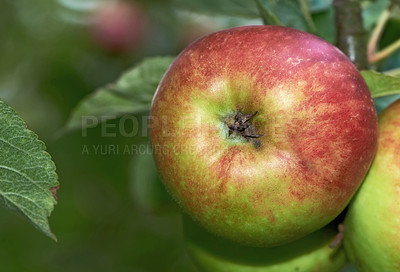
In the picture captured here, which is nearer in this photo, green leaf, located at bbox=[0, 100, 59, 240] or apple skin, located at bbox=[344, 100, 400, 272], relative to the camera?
green leaf, located at bbox=[0, 100, 59, 240]

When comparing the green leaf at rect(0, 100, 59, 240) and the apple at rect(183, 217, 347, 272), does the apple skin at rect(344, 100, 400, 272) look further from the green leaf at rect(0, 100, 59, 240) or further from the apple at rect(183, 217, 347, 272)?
the green leaf at rect(0, 100, 59, 240)

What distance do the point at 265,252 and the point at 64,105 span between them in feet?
5.39

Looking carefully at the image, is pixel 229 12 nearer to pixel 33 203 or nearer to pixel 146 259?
pixel 33 203

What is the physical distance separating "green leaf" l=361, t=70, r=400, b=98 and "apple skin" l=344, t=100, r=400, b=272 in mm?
39

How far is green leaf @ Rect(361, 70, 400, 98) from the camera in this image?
39.7 inches

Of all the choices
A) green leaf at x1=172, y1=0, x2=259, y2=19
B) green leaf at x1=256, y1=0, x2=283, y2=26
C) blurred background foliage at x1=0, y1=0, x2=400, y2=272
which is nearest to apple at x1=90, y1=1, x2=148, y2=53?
blurred background foliage at x1=0, y1=0, x2=400, y2=272

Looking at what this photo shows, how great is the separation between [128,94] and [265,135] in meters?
0.54

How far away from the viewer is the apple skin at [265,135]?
875 millimetres

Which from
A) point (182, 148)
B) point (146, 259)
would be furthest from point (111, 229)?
point (182, 148)

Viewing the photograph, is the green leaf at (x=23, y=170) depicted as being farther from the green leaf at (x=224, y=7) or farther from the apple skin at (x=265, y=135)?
the green leaf at (x=224, y=7)

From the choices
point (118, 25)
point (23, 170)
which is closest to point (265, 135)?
point (23, 170)

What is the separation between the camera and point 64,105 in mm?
2539

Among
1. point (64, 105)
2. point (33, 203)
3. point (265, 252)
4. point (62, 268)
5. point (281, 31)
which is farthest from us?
point (62, 268)

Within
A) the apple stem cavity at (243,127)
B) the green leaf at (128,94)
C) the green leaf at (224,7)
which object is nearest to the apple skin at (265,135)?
the apple stem cavity at (243,127)
